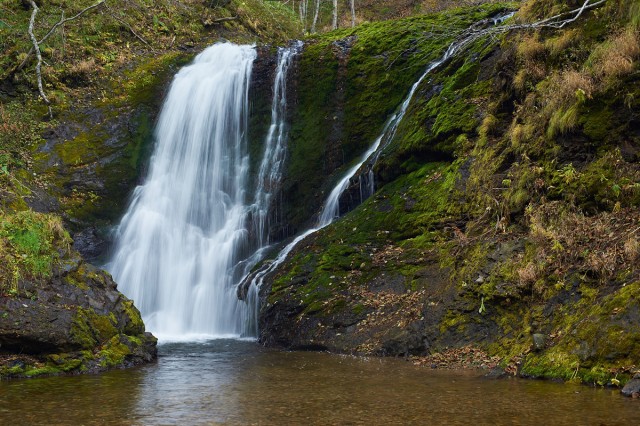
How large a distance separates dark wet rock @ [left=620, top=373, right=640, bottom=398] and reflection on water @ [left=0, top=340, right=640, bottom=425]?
0.49ft

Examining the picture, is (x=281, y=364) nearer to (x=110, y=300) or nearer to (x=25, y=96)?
(x=110, y=300)

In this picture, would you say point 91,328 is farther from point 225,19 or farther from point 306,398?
point 225,19

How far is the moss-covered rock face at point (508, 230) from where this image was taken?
6.73m

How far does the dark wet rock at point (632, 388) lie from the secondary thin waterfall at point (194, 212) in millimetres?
8665

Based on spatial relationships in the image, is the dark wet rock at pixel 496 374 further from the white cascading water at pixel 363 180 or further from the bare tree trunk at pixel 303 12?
the bare tree trunk at pixel 303 12

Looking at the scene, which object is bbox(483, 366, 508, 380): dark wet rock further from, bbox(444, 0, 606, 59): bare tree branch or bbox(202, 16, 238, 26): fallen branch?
bbox(202, 16, 238, 26): fallen branch

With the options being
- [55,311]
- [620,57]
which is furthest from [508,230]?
[55,311]

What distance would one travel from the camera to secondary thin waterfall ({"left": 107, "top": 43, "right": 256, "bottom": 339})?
13453mm

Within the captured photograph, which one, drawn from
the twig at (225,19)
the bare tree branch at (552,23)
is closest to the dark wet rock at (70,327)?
the bare tree branch at (552,23)

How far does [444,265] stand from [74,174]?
1136 cm

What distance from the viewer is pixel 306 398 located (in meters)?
5.68

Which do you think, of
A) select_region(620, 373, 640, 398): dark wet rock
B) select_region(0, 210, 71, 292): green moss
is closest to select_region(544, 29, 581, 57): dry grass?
select_region(620, 373, 640, 398): dark wet rock

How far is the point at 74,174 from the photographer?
1551 cm

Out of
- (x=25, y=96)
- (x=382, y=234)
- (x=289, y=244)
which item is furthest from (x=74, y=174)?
(x=382, y=234)
